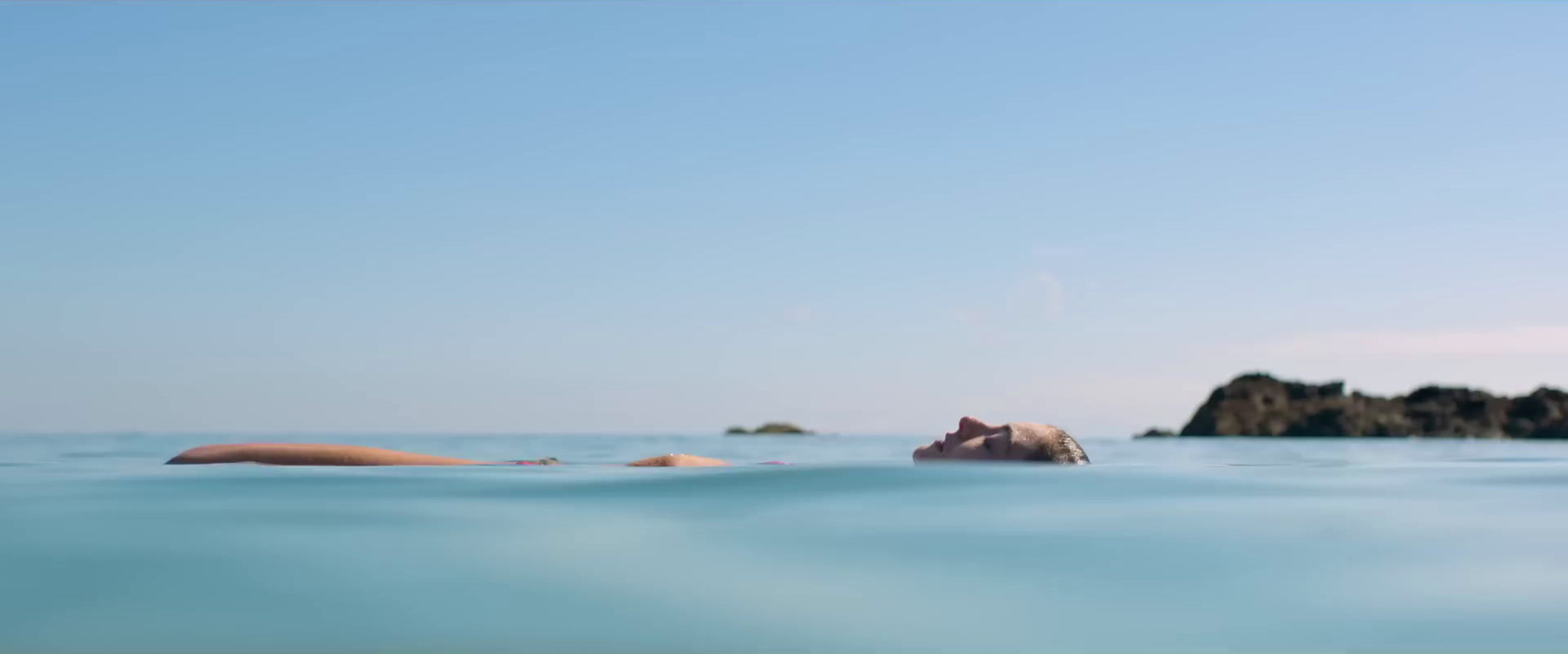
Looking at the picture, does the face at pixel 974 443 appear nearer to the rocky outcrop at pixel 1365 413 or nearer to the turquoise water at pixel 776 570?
the turquoise water at pixel 776 570

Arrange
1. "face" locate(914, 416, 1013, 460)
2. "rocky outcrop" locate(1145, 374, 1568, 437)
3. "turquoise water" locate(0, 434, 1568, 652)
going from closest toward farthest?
1. "turquoise water" locate(0, 434, 1568, 652)
2. "face" locate(914, 416, 1013, 460)
3. "rocky outcrop" locate(1145, 374, 1568, 437)

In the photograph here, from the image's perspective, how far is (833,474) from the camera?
23031 millimetres

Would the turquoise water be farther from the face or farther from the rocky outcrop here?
the rocky outcrop

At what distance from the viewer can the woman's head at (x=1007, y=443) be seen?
26891mm

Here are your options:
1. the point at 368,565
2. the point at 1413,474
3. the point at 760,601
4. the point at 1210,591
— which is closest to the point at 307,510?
the point at 368,565

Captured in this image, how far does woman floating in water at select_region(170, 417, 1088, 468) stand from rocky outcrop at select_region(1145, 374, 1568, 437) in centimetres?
13728

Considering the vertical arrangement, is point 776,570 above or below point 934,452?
below

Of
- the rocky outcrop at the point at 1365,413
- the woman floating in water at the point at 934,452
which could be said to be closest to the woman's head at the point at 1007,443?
the woman floating in water at the point at 934,452

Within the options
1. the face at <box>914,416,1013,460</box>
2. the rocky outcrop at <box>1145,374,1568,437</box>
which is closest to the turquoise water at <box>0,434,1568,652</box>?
the face at <box>914,416,1013,460</box>

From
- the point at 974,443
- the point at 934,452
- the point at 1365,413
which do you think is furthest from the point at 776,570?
the point at 1365,413

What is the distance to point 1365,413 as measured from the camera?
Result: 15162 cm

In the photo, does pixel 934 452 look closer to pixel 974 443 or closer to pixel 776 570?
pixel 974 443

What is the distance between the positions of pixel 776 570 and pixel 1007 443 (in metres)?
15.8

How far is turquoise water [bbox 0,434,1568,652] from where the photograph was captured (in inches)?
371
